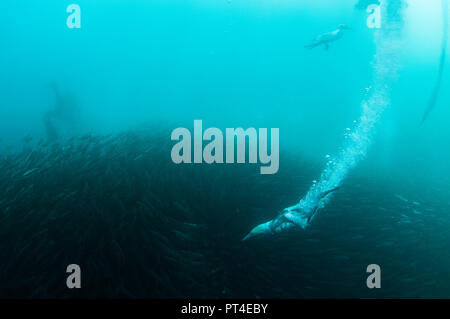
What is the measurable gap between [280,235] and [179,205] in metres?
2.20

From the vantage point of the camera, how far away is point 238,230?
180 inches

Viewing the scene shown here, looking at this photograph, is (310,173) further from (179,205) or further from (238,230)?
(179,205)

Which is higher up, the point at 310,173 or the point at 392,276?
the point at 310,173

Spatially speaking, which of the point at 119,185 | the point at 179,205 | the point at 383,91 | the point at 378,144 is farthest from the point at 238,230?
the point at 383,91

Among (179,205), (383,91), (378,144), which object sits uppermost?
(383,91)

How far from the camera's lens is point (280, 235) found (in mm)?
4496

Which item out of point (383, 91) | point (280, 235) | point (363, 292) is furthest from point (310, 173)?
point (383, 91)
